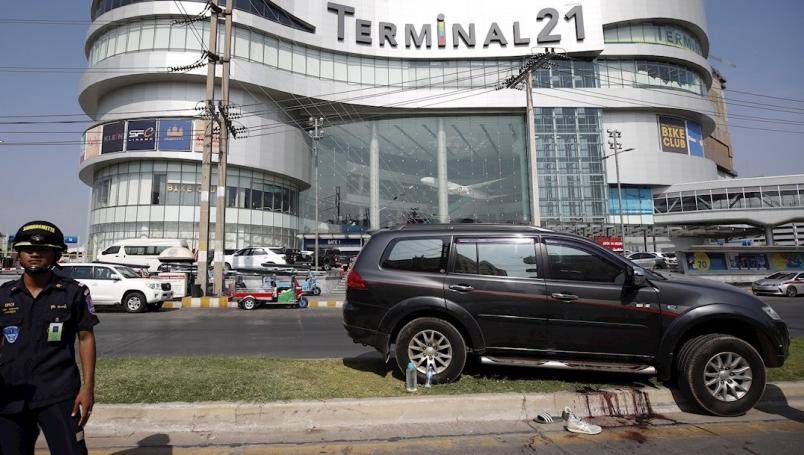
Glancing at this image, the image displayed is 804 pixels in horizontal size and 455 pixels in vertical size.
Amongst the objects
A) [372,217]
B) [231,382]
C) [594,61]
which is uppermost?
[594,61]

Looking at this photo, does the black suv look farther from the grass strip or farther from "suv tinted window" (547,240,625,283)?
the grass strip

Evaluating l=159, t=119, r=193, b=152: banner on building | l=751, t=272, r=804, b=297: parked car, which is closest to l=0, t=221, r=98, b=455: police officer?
l=751, t=272, r=804, b=297: parked car

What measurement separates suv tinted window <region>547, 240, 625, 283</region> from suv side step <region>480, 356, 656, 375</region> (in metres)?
0.90

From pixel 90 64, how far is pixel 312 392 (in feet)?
167

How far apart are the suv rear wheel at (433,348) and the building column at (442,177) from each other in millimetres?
42576

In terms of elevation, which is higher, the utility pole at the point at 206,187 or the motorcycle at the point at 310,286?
the utility pole at the point at 206,187

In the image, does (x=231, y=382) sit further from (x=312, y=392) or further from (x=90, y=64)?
(x=90, y=64)

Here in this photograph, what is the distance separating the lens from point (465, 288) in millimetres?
4906

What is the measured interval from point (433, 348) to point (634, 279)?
7.61ft

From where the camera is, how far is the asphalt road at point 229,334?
26.3 ft

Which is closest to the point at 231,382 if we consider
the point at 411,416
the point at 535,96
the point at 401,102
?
→ the point at 411,416

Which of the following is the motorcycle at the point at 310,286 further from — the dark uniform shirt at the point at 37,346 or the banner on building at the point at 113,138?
the banner on building at the point at 113,138

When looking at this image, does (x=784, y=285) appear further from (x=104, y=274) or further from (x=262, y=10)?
(x=262, y=10)

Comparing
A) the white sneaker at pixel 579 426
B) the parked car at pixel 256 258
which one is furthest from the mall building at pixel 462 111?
the white sneaker at pixel 579 426
